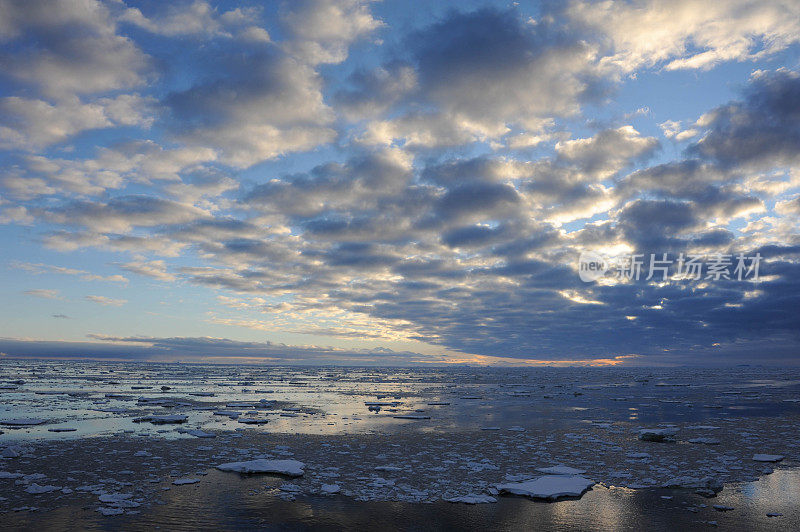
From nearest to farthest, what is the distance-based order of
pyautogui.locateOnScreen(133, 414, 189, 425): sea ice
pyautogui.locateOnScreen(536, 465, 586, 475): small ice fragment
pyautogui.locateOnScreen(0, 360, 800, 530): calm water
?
pyautogui.locateOnScreen(0, 360, 800, 530): calm water, pyautogui.locateOnScreen(536, 465, 586, 475): small ice fragment, pyautogui.locateOnScreen(133, 414, 189, 425): sea ice

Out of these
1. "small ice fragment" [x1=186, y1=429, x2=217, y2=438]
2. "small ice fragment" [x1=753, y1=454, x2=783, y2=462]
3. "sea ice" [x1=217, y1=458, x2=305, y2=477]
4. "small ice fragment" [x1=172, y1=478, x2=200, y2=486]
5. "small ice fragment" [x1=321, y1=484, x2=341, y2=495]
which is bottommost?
"small ice fragment" [x1=186, y1=429, x2=217, y2=438]

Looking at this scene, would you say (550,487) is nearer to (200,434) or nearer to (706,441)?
(706,441)

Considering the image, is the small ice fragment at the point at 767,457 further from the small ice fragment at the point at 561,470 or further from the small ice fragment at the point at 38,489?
the small ice fragment at the point at 38,489

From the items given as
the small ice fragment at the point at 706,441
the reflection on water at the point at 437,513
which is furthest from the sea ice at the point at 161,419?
the small ice fragment at the point at 706,441

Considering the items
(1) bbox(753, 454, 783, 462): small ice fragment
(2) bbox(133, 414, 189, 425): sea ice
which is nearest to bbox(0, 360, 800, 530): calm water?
(1) bbox(753, 454, 783, 462): small ice fragment

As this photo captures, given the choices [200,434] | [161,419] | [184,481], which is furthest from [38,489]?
[161,419]

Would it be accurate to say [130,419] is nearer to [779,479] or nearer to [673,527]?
[673,527]

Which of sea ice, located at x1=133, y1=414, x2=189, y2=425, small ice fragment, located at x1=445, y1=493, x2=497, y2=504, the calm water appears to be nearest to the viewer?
the calm water

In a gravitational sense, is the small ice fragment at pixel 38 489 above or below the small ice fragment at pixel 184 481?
below

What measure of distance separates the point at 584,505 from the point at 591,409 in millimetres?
22339

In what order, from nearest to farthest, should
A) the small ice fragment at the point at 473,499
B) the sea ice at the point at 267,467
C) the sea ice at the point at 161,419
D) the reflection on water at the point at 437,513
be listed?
1. the reflection on water at the point at 437,513
2. the small ice fragment at the point at 473,499
3. the sea ice at the point at 267,467
4. the sea ice at the point at 161,419

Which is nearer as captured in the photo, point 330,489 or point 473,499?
point 473,499

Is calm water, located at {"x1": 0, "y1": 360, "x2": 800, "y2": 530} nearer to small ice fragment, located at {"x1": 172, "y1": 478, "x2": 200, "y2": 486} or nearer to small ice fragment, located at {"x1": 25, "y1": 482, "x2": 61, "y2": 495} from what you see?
small ice fragment, located at {"x1": 25, "y1": 482, "x2": 61, "y2": 495}

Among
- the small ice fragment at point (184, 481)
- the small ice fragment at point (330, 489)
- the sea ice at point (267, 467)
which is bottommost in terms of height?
the small ice fragment at point (184, 481)
